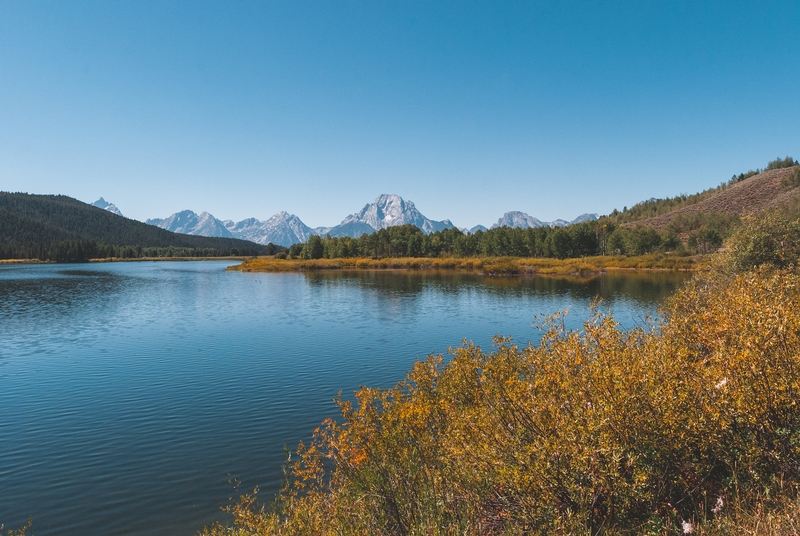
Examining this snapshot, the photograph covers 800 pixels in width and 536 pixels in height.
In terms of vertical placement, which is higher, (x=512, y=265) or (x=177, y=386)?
(x=512, y=265)

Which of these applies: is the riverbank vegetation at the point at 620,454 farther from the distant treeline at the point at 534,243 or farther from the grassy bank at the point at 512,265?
the distant treeline at the point at 534,243

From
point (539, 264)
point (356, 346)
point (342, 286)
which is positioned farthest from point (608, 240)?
point (356, 346)

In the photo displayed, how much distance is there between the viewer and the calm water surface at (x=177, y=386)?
1466 centimetres

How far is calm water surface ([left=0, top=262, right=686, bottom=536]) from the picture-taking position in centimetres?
1466

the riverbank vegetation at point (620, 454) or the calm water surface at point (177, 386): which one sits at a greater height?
the riverbank vegetation at point (620, 454)

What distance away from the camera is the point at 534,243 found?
17212cm

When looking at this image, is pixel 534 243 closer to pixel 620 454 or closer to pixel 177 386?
pixel 177 386

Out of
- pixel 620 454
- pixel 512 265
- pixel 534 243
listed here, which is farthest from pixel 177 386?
pixel 534 243

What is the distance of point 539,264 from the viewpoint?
429 ft

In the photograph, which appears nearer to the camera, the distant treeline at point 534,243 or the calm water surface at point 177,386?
the calm water surface at point 177,386

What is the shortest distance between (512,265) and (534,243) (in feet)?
176

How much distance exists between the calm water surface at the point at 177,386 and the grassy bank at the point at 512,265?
59.5m

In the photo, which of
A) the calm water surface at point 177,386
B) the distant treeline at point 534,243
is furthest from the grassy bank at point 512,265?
the calm water surface at point 177,386

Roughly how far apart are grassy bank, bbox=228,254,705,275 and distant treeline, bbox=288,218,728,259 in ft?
67.9
